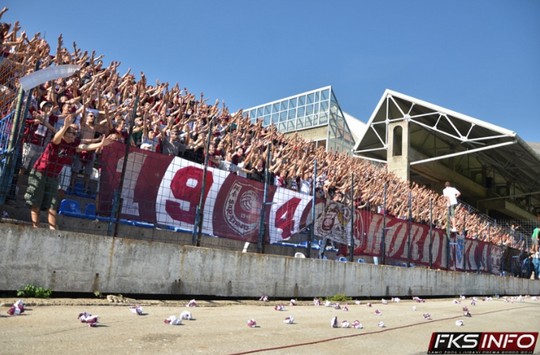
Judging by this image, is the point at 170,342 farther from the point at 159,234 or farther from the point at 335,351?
the point at 159,234

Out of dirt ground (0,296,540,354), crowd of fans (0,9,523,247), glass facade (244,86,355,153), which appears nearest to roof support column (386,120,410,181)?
glass facade (244,86,355,153)

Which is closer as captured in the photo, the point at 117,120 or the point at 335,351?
the point at 335,351

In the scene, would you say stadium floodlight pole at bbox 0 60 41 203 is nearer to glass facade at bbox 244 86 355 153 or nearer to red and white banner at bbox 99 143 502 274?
red and white banner at bbox 99 143 502 274

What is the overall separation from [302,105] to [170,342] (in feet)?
103

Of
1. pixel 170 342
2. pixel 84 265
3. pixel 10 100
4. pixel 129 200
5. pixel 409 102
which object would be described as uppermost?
pixel 409 102

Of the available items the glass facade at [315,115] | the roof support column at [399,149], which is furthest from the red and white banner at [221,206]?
the glass facade at [315,115]

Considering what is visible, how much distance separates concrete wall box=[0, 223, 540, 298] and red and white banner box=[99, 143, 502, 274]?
2.40 feet

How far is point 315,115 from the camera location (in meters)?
32.8

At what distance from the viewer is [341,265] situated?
32.4ft

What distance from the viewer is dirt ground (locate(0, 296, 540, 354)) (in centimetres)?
362

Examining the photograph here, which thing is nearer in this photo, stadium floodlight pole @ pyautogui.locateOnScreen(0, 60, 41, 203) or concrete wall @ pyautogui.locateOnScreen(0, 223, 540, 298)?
concrete wall @ pyautogui.locateOnScreen(0, 223, 540, 298)

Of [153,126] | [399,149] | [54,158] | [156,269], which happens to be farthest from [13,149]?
[399,149]

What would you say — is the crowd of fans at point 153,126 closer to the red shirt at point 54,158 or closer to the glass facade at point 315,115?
the red shirt at point 54,158

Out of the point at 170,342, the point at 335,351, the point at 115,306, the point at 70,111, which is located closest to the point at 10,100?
the point at 70,111
